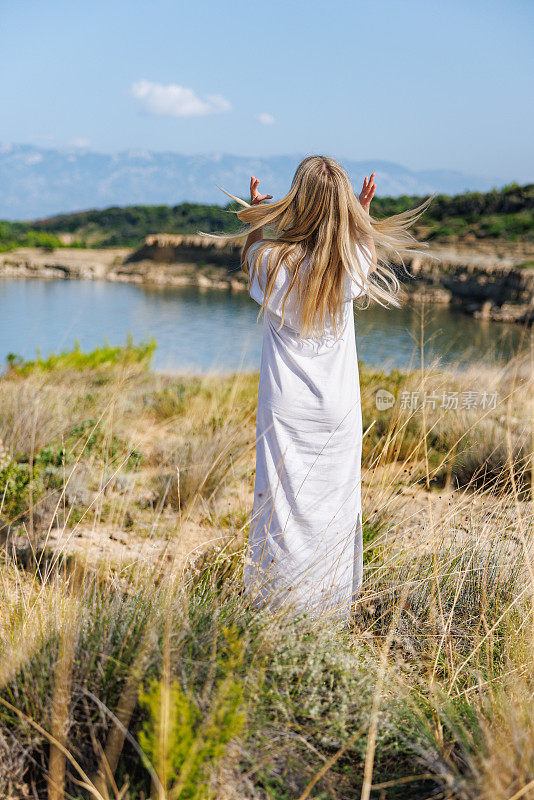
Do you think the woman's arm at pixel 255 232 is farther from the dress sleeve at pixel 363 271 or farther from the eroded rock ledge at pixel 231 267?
the eroded rock ledge at pixel 231 267

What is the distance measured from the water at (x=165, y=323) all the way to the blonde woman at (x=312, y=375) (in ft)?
15.6

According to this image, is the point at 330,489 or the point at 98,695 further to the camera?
the point at 330,489

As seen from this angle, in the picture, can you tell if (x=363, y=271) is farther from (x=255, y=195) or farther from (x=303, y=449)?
(x=303, y=449)

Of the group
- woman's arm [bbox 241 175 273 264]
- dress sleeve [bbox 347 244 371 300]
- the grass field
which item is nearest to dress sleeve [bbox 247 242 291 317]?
woman's arm [bbox 241 175 273 264]

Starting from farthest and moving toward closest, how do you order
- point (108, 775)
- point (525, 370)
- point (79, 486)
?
1. point (525, 370)
2. point (79, 486)
3. point (108, 775)

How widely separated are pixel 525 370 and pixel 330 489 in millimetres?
4569

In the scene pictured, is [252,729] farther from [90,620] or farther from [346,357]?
[346,357]

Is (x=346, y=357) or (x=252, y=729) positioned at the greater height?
(x=346, y=357)

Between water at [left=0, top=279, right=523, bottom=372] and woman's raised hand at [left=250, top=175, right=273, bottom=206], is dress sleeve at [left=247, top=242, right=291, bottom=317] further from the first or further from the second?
water at [left=0, top=279, right=523, bottom=372]

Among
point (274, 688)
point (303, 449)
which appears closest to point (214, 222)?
point (303, 449)

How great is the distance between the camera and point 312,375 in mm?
2012

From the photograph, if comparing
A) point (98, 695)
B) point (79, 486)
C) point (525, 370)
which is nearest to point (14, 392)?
point (79, 486)

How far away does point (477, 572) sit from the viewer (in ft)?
7.11

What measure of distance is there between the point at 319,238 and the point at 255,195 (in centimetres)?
37
